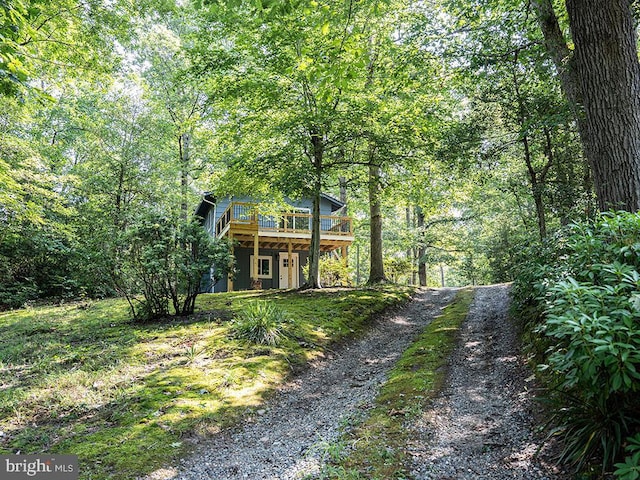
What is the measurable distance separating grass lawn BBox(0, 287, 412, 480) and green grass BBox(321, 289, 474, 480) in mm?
1519

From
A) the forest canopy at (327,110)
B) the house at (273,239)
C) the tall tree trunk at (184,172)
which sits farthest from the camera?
the tall tree trunk at (184,172)

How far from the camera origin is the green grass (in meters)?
3.13

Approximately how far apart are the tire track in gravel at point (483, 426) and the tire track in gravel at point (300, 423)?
0.89m

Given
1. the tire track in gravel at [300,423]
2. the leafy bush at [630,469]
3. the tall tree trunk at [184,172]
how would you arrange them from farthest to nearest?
1. the tall tree trunk at [184,172]
2. the tire track in gravel at [300,423]
3. the leafy bush at [630,469]

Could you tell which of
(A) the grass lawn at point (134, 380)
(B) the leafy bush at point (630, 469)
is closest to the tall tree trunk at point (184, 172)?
(A) the grass lawn at point (134, 380)

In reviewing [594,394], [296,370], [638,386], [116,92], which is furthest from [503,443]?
[116,92]

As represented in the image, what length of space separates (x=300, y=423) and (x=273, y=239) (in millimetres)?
15268

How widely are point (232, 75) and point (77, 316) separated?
24.3 feet

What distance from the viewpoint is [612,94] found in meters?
4.41

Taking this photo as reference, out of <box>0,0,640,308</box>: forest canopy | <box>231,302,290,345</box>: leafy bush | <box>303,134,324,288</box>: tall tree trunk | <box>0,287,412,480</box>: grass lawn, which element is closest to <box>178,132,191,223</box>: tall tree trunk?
<box>0,0,640,308</box>: forest canopy

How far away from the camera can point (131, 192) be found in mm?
17281

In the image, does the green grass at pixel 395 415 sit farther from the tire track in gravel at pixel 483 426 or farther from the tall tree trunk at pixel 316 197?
the tall tree trunk at pixel 316 197

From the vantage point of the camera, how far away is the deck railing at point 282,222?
1809 centimetres

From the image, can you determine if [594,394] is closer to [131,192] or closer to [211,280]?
[211,280]
